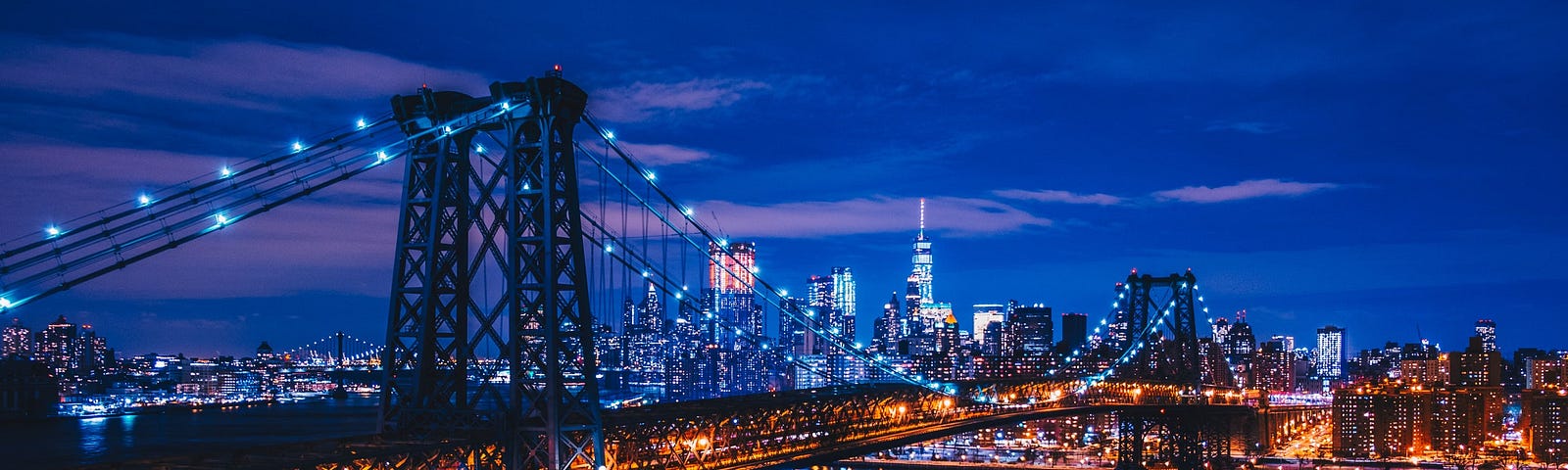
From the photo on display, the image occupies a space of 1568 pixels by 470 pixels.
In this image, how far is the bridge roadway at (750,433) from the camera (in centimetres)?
2850

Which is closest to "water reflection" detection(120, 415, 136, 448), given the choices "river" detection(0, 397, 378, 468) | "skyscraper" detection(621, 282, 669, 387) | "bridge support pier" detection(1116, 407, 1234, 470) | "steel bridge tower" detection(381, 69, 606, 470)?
"river" detection(0, 397, 378, 468)

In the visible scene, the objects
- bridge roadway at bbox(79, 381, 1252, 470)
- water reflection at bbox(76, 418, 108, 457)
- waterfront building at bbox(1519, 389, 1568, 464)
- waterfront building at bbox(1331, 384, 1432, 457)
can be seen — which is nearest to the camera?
bridge roadway at bbox(79, 381, 1252, 470)

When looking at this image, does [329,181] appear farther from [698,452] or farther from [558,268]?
[698,452]

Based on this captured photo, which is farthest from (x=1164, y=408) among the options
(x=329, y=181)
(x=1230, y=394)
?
(x=329, y=181)

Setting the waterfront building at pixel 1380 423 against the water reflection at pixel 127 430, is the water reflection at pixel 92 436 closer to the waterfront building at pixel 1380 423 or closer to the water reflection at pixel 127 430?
the water reflection at pixel 127 430

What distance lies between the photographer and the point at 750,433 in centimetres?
4706

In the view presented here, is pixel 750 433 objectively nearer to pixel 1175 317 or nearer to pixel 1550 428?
pixel 1175 317

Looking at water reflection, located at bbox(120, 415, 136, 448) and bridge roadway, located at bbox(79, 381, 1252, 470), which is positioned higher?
bridge roadway, located at bbox(79, 381, 1252, 470)

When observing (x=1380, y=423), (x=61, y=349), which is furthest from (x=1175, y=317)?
(x=61, y=349)

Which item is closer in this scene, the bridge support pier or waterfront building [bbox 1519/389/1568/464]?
the bridge support pier

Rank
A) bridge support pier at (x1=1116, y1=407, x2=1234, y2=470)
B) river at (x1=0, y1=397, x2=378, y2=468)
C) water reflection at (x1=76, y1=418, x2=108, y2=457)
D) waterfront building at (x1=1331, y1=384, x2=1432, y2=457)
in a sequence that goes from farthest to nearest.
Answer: waterfront building at (x1=1331, y1=384, x2=1432, y2=457) < bridge support pier at (x1=1116, y1=407, x2=1234, y2=470) < water reflection at (x1=76, y1=418, x2=108, y2=457) < river at (x1=0, y1=397, x2=378, y2=468)

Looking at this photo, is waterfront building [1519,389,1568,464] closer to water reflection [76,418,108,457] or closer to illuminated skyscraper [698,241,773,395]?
illuminated skyscraper [698,241,773,395]

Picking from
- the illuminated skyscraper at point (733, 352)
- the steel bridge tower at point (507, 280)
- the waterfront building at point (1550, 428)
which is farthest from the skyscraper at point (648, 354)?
the waterfront building at point (1550, 428)

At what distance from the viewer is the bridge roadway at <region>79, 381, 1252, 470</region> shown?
28.5 m
